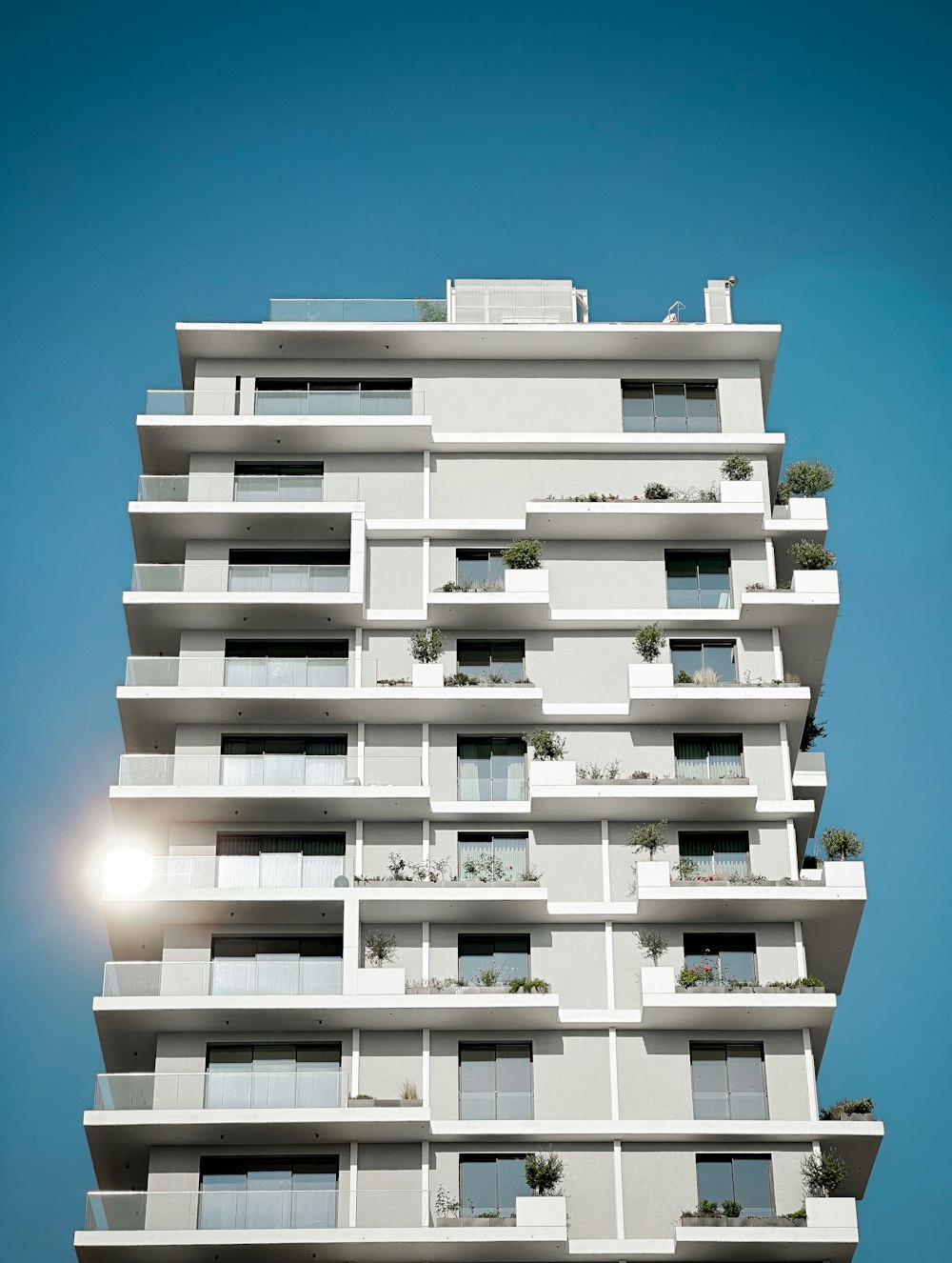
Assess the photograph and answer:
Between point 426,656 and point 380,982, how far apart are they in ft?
28.8

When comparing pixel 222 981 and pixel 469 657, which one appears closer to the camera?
pixel 222 981

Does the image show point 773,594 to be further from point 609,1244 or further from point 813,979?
point 609,1244

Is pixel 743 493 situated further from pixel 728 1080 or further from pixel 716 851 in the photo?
pixel 728 1080

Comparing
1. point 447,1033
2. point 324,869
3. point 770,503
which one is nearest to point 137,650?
point 324,869

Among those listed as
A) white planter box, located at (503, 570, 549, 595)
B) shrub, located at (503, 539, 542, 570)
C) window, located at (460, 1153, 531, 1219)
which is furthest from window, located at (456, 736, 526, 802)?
window, located at (460, 1153, 531, 1219)

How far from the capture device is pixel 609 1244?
47906 millimetres

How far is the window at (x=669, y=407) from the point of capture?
5831 centimetres

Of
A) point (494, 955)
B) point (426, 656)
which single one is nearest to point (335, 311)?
point (426, 656)

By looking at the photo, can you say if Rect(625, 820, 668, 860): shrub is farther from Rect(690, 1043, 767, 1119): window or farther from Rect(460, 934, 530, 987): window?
Rect(690, 1043, 767, 1119): window

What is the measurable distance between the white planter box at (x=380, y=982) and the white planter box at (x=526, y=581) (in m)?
10.5

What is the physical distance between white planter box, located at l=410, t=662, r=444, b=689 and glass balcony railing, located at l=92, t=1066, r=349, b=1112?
995 centimetres

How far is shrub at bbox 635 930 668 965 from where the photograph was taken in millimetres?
51312

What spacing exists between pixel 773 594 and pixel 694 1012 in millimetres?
11042

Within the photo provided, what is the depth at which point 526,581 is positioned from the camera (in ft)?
180
